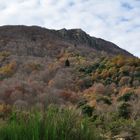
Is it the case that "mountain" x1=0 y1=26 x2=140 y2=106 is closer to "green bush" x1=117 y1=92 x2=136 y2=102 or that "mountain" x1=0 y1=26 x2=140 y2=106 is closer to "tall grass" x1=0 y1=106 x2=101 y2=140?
"green bush" x1=117 y1=92 x2=136 y2=102

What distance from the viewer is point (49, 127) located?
240 inches

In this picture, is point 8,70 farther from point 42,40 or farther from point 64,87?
point 42,40

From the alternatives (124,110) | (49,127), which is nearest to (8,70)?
(124,110)

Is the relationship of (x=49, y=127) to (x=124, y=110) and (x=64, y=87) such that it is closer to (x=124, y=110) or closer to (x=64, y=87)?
(x=124, y=110)

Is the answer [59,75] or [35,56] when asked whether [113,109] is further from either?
[35,56]

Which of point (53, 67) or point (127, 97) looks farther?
point (53, 67)

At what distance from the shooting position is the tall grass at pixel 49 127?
6.02 meters

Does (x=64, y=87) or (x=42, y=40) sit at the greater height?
(x=42, y=40)

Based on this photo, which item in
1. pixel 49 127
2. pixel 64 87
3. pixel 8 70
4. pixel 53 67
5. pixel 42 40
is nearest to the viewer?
pixel 49 127

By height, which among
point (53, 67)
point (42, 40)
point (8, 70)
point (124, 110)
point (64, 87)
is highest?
point (42, 40)

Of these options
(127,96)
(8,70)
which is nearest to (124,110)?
(127,96)

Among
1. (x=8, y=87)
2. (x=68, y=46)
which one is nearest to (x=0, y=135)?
(x=8, y=87)

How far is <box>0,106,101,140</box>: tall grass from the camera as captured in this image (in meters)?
6.02

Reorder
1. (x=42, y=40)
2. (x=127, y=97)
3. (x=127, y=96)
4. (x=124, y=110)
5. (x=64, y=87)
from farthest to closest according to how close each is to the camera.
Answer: (x=42, y=40) → (x=64, y=87) → (x=127, y=96) → (x=127, y=97) → (x=124, y=110)
